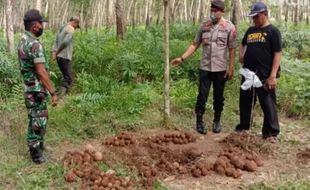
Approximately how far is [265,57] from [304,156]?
4.94ft

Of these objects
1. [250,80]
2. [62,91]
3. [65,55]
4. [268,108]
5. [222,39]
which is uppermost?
[222,39]

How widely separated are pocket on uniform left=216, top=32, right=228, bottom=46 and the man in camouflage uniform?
8.79ft

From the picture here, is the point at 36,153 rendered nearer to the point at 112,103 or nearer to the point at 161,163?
the point at 161,163

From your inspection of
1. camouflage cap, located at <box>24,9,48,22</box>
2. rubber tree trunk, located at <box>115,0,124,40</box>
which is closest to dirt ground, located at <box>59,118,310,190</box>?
camouflage cap, located at <box>24,9,48,22</box>

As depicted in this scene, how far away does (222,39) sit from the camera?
6449 mm

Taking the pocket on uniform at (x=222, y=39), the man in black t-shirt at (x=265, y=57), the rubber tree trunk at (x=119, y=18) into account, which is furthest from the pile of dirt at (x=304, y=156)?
the rubber tree trunk at (x=119, y=18)

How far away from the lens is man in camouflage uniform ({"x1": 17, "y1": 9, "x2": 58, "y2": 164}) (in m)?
5.06

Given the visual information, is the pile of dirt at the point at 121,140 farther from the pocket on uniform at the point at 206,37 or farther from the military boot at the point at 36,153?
the pocket on uniform at the point at 206,37

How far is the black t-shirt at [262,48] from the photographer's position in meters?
5.99

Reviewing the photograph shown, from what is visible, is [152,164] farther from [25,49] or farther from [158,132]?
[25,49]

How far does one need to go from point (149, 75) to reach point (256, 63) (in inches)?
140

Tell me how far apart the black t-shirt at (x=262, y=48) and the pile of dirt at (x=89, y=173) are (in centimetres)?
264

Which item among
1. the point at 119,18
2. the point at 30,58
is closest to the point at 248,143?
the point at 30,58

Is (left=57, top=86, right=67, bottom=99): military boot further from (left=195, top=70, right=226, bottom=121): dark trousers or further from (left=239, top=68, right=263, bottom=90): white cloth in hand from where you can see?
(left=239, top=68, right=263, bottom=90): white cloth in hand
